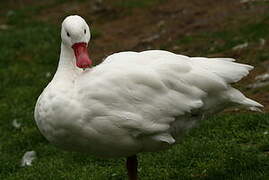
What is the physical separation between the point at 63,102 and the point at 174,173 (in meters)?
1.61

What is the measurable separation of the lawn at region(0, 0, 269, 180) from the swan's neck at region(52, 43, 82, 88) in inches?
50.7

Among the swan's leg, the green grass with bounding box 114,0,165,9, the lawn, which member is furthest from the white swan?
the green grass with bounding box 114,0,165,9

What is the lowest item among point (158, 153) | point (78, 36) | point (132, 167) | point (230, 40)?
point (230, 40)

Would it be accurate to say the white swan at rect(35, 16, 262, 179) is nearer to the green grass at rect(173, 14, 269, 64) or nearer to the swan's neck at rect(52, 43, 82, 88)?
the swan's neck at rect(52, 43, 82, 88)

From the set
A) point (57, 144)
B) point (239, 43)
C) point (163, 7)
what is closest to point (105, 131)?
point (57, 144)

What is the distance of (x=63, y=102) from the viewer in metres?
5.54

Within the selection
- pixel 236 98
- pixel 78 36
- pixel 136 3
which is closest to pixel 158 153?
pixel 236 98

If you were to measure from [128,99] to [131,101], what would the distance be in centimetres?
3

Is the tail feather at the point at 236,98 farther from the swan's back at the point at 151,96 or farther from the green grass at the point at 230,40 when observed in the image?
the green grass at the point at 230,40

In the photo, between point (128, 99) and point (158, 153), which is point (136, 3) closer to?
point (158, 153)

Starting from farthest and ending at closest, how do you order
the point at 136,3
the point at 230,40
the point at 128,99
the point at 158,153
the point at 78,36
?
1. the point at 136,3
2. the point at 230,40
3. the point at 158,153
4. the point at 78,36
5. the point at 128,99

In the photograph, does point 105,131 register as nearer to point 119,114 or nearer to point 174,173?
point 119,114

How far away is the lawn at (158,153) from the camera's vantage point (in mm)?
6688

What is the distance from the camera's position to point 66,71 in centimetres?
606
